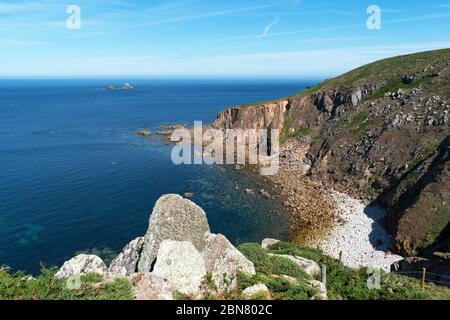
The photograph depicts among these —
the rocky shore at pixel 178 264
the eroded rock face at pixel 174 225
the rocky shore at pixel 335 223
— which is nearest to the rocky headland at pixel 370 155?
the rocky shore at pixel 335 223

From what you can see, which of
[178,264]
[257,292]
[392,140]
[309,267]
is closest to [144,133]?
[392,140]

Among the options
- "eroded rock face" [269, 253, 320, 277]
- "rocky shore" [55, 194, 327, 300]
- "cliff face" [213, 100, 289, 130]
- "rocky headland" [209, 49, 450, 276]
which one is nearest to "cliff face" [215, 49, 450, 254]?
"rocky headland" [209, 49, 450, 276]

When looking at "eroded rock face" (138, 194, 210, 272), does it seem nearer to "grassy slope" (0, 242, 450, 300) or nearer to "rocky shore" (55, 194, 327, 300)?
Result: "rocky shore" (55, 194, 327, 300)

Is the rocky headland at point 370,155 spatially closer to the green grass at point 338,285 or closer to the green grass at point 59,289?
the green grass at point 338,285

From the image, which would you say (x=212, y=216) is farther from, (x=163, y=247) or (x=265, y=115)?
(x=265, y=115)

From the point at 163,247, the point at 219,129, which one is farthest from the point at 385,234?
the point at 219,129

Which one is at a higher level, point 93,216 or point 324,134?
point 324,134
